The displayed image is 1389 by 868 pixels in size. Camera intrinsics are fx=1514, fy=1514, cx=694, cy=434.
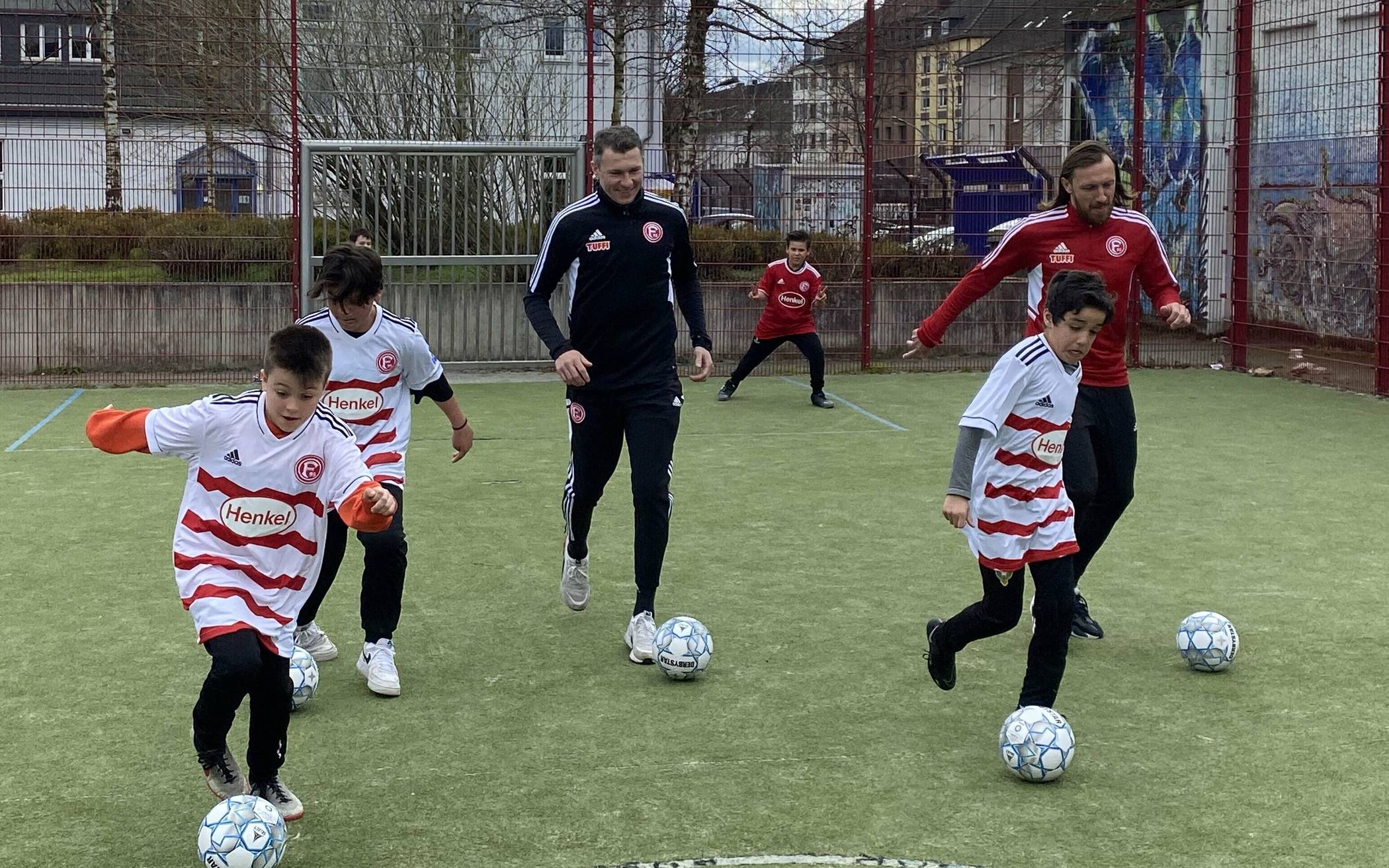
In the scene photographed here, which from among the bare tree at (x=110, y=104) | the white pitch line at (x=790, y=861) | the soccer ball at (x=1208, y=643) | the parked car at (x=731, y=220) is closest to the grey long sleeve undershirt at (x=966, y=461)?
the white pitch line at (x=790, y=861)

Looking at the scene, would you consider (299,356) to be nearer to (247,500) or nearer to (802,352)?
(247,500)

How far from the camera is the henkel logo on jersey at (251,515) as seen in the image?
417 centimetres

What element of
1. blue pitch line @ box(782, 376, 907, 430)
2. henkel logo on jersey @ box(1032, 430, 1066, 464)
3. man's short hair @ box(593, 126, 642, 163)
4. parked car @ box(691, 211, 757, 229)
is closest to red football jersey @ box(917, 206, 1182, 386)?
henkel logo on jersey @ box(1032, 430, 1066, 464)

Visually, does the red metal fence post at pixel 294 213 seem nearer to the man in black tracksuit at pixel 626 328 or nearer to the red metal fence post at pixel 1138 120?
the red metal fence post at pixel 1138 120

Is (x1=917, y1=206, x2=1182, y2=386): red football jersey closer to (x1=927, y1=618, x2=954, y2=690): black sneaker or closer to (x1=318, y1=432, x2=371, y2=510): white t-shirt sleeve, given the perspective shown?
(x1=927, y1=618, x2=954, y2=690): black sneaker

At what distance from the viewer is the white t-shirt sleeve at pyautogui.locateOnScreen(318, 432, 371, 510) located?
13.6 feet

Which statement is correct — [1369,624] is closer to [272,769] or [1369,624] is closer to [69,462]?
[272,769]

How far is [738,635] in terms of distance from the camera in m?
6.25

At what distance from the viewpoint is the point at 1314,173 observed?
1688cm

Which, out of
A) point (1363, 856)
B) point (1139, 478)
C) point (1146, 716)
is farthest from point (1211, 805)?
point (1139, 478)

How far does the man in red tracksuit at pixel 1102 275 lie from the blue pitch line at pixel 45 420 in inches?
302

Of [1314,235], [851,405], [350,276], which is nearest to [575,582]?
[350,276]

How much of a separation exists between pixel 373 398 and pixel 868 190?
1134 cm

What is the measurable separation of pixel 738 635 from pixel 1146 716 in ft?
5.71
